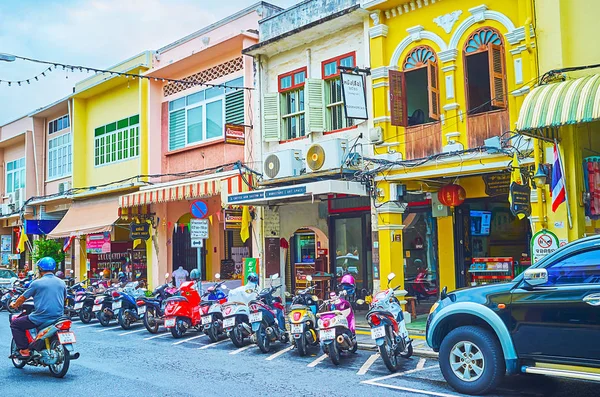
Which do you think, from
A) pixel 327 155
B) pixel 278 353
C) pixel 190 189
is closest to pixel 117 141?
pixel 190 189

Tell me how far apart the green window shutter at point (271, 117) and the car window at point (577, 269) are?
10.5 metres

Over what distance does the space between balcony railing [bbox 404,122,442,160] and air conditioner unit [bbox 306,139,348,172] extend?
166cm

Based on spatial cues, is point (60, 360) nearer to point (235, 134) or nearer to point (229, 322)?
point (229, 322)

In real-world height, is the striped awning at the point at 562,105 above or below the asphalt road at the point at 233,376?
above

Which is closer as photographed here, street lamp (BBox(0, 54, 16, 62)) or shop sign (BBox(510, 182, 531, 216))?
shop sign (BBox(510, 182, 531, 216))

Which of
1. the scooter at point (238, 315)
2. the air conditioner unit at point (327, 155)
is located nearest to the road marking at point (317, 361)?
the scooter at point (238, 315)

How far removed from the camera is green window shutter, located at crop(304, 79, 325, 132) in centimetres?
1562

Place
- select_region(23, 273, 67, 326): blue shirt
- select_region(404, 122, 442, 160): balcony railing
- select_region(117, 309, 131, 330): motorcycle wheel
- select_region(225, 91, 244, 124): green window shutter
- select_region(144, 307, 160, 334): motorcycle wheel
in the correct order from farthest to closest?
select_region(225, 91, 244, 124): green window shutter
select_region(117, 309, 131, 330): motorcycle wheel
select_region(144, 307, 160, 334): motorcycle wheel
select_region(404, 122, 442, 160): balcony railing
select_region(23, 273, 67, 326): blue shirt

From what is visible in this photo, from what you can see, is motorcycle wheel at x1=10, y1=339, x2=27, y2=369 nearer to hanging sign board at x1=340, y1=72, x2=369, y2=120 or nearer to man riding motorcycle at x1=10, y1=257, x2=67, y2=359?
man riding motorcycle at x1=10, y1=257, x2=67, y2=359

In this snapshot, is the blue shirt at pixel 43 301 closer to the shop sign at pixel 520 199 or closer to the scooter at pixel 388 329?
the scooter at pixel 388 329

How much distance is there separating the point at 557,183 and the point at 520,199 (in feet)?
2.23

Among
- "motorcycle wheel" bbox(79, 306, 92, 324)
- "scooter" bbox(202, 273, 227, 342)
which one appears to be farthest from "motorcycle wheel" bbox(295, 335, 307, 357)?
"motorcycle wheel" bbox(79, 306, 92, 324)

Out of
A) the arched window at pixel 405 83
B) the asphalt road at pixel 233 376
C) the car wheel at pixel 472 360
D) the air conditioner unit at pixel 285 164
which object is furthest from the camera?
the air conditioner unit at pixel 285 164

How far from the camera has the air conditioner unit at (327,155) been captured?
14.7 m
